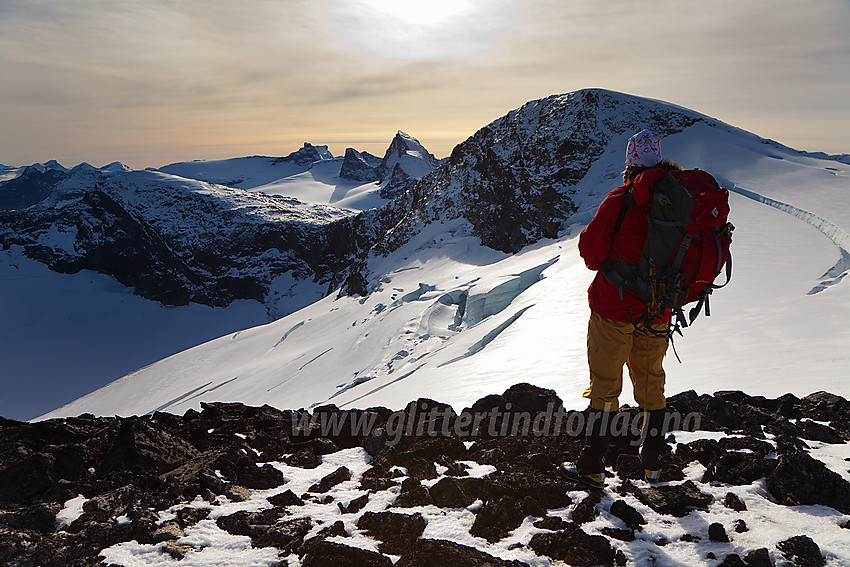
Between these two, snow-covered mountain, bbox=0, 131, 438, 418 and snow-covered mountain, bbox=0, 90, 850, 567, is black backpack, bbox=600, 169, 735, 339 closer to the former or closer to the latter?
snow-covered mountain, bbox=0, 90, 850, 567

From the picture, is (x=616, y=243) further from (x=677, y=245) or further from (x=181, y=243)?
(x=181, y=243)

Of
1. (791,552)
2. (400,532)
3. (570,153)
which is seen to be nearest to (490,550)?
(400,532)

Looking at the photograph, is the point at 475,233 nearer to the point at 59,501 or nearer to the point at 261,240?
the point at 59,501

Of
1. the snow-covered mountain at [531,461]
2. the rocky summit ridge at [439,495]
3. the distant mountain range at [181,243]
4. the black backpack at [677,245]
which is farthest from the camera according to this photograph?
the distant mountain range at [181,243]

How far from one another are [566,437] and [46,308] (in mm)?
182435

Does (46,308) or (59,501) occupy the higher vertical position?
(59,501)

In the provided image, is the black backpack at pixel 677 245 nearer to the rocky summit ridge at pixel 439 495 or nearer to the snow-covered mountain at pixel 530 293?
the rocky summit ridge at pixel 439 495

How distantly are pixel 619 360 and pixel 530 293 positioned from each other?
1893 cm

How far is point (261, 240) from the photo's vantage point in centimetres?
17425

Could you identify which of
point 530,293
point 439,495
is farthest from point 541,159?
point 439,495

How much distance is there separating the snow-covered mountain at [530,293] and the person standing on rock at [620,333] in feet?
9.63

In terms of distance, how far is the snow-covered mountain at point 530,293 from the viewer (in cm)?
848

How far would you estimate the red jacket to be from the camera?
3.92m

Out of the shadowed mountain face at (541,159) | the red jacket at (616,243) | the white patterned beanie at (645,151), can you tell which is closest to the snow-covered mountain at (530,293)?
the shadowed mountain face at (541,159)
